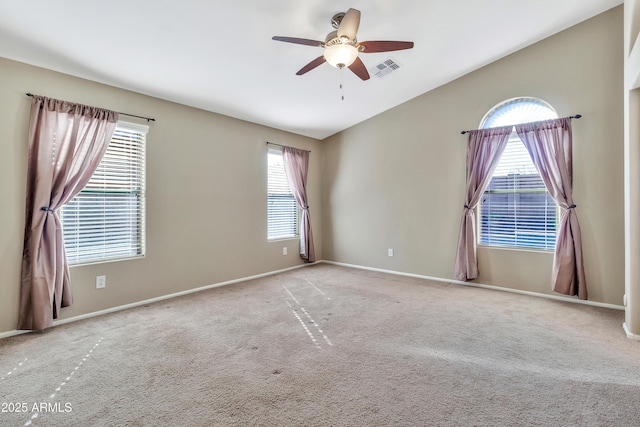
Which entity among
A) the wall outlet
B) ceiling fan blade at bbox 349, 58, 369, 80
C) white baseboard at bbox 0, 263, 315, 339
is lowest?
white baseboard at bbox 0, 263, 315, 339

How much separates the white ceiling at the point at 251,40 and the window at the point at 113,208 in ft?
2.38

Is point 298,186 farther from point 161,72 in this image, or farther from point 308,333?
point 308,333

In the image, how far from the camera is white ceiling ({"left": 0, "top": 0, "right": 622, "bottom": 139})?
2361mm

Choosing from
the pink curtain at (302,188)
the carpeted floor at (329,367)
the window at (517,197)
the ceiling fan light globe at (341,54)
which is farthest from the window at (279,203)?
the window at (517,197)

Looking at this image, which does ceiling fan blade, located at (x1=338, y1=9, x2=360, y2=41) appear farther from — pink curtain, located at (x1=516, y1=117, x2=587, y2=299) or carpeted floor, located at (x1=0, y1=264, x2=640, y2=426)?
pink curtain, located at (x1=516, y1=117, x2=587, y2=299)

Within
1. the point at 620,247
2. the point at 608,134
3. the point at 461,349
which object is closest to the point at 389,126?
the point at 608,134

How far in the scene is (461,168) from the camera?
4262 mm

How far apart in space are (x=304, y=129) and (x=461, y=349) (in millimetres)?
4266

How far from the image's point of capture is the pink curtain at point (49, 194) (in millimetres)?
2688

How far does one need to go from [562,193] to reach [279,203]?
4.06 metres

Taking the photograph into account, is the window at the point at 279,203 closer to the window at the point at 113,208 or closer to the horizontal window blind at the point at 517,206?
the window at the point at 113,208

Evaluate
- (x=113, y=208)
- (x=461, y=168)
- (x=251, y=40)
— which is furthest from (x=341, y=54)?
(x=113, y=208)

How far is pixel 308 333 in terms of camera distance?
269 centimetres

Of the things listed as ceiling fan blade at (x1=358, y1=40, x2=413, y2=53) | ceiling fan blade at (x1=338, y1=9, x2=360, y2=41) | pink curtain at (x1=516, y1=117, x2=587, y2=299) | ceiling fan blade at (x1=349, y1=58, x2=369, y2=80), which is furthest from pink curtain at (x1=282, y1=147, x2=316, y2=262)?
pink curtain at (x1=516, y1=117, x2=587, y2=299)
